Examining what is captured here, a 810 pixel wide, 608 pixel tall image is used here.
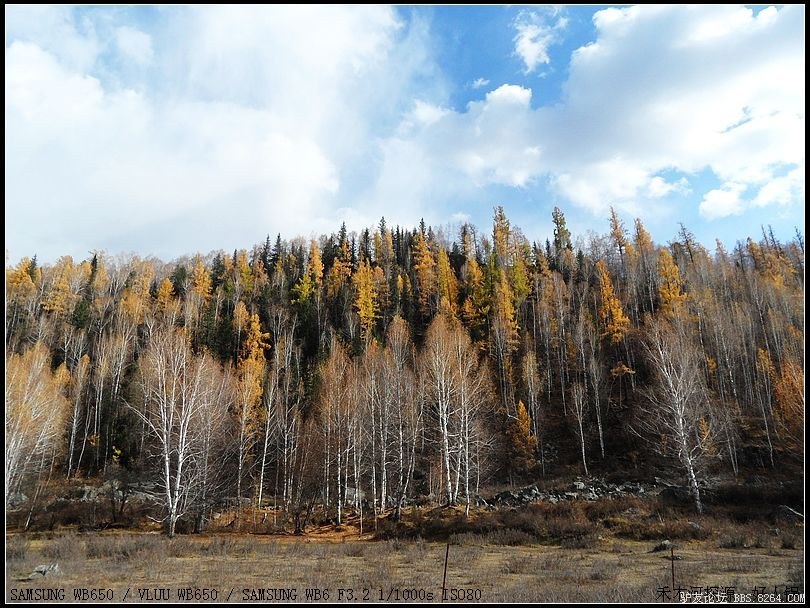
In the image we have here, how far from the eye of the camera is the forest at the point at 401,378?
29.7 m

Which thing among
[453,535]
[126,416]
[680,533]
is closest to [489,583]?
[453,535]

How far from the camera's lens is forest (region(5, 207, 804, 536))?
2970cm

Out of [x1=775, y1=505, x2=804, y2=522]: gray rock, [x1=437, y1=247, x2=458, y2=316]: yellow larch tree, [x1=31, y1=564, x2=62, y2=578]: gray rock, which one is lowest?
[x1=775, y1=505, x2=804, y2=522]: gray rock

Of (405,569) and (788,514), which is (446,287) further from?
(405,569)

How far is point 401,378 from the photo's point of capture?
1363 inches

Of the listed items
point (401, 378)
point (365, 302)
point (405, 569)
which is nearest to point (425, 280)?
point (365, 302)

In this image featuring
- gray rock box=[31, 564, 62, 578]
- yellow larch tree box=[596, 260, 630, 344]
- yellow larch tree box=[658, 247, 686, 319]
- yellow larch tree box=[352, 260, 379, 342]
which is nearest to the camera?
gray rock box=[31, 564, 62, 578]

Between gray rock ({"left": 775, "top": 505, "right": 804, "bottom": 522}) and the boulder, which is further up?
gray rock ({"left": 775, "top": 505, "right": 804, "bottom": 522})

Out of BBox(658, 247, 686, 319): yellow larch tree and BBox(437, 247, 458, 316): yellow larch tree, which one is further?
BBox(437, 247, 458, 316): yellow larch tree

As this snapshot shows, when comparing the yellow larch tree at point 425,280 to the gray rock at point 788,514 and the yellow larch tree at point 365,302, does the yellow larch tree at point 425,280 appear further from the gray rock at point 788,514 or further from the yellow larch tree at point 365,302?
the gray rock at point 788,514

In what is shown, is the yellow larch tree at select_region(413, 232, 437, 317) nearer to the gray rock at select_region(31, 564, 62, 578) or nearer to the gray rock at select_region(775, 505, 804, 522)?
the gray rock at select_region(775, 505, 804, 522)

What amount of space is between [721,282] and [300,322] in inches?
2382

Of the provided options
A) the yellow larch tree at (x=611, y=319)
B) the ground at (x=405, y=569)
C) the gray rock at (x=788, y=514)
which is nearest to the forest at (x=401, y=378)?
the yellow larch tree at (x=611, y=319)

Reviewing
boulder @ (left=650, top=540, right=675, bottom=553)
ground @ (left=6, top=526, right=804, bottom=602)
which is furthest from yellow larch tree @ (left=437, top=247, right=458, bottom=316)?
boulder @ (left=650, top=540, right=675, bottom=553)
